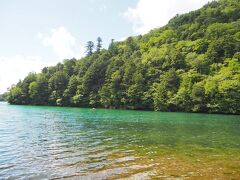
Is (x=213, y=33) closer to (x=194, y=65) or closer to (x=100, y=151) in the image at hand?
(x=194, y=65)

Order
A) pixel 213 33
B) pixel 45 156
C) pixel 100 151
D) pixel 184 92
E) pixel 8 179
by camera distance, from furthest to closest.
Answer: pixel 213 33 < pixel 184 92 < pixel 100 151 < pixel 45 156 < pixel 8 179

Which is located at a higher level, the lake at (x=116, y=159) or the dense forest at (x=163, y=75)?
the dense forest at (x=163, y=75)

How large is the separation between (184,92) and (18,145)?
78.9 metres

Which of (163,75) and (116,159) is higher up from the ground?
(163,75)

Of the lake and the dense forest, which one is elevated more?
the dense forest

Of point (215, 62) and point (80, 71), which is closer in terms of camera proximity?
point (215, 62)

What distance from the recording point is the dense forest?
307ft

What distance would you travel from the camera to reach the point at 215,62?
116 meters

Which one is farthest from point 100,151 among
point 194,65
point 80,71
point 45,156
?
point 80,71

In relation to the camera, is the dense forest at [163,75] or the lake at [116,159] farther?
the dense forest at [163,75]

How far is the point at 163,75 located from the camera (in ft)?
362

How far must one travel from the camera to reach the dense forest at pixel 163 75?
93.6 metres

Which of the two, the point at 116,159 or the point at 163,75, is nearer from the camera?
the point at 116,159

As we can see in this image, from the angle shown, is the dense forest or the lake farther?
the dense forest
